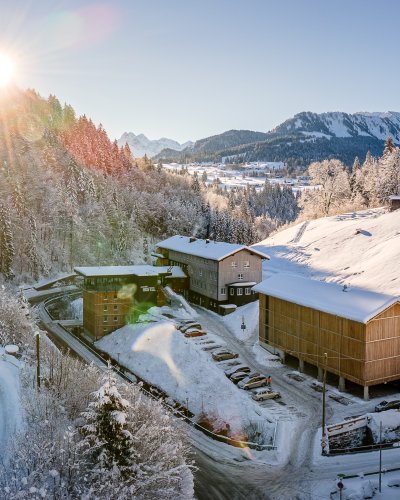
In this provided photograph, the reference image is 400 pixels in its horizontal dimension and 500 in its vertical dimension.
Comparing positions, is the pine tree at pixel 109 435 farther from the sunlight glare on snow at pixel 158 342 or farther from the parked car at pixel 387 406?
the sunlight glare on snow at pixel 158 342

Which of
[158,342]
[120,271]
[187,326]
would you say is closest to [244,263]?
[187,326]

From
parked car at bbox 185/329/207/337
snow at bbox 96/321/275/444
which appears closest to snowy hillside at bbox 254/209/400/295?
parked car at bbox 185/329/207/337

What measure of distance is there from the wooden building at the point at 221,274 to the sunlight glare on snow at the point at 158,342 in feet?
36.2

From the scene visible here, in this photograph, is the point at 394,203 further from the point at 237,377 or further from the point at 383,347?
the point at 237,377

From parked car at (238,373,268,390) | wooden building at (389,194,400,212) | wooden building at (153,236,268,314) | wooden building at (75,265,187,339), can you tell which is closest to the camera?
parked car at (238,373,268,390)

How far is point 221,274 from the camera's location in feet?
206

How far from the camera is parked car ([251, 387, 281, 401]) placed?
125ft

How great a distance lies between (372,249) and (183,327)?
35.2m

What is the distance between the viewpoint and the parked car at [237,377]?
4150cm

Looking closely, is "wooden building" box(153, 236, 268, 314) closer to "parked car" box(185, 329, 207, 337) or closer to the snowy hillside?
"parked car" box(185, 329, 207, 337)

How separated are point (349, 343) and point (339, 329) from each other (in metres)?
1.41

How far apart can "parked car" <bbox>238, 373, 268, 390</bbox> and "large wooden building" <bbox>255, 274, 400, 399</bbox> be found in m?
4.84

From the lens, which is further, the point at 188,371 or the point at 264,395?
the point at 188,371

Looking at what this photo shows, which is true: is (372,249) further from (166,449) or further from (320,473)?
(166,449)
